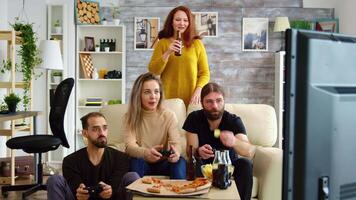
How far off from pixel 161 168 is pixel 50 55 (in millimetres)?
2870

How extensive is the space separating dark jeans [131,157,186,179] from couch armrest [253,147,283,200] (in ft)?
1.74

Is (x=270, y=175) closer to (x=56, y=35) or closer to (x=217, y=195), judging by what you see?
(x=217, y=195)

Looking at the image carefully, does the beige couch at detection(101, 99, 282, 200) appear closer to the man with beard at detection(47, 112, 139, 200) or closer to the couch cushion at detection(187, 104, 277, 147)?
the couch cushion at detection(187, 104, 277, 147)

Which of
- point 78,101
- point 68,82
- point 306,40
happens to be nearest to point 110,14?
point 78,101

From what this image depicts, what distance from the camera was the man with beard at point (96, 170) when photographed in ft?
8.26

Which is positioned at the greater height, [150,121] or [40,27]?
[40,27]

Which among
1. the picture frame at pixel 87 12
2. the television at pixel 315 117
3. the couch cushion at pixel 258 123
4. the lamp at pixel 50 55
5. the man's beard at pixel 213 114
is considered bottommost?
the couch cushion at pixel 258 123

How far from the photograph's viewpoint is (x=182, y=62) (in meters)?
3.26

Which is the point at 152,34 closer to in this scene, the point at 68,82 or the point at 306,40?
the point at 68,82

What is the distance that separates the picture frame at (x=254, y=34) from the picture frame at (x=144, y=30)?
3.94 ft

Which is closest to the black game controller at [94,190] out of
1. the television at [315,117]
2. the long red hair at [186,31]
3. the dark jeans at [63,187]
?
the dark jeans at [63,187]

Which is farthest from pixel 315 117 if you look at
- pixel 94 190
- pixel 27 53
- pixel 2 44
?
pixel 2 44

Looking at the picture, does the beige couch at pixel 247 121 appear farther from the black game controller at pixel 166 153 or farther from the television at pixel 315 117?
the television at pixel 315 117

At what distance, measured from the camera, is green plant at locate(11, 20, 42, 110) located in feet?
16.1
